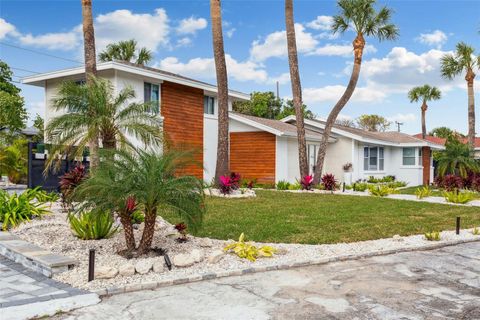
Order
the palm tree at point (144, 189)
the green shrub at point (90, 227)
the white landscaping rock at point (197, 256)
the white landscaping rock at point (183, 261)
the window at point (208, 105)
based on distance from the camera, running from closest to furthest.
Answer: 1. the palm tree at point (144, 189)
2. the white landscaping rock at point (183, 261)
3. the white landscaping rock at point (197, 256)
4. the green shrub at point (90, 227)
5. the window at point (208, 105)

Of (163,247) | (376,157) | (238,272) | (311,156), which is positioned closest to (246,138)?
(311,156)

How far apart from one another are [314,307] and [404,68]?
4052 cm

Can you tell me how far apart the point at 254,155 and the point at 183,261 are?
57.2 feet

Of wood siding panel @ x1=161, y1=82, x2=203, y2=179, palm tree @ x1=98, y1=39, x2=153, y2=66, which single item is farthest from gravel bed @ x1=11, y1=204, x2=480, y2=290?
palm tree @ x1=98, y1=39, x2=153, y2=66

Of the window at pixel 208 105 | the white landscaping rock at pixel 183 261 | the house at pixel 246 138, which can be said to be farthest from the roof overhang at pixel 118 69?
the white landscaping rock at pixel 183 261

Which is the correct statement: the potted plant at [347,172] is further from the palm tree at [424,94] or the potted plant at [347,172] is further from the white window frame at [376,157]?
the palm tree at [424,94]

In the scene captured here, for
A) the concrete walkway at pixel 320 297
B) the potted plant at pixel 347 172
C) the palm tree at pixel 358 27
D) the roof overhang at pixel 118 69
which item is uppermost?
the palm tree at pixel 358 27

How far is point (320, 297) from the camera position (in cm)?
560

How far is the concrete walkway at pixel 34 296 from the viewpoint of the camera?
5008 mm

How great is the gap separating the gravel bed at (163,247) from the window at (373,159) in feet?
61.5

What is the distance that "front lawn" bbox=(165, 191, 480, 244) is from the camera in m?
9.79

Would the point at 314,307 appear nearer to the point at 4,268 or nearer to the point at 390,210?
the point at 4,268

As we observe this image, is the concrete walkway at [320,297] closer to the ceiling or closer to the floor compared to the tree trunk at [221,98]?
closer to the floor

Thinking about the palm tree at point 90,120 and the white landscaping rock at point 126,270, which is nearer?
the white landscaping rock at point 126,270
